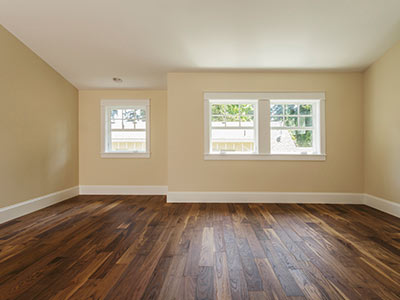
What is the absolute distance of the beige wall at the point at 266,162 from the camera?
447 centimetres

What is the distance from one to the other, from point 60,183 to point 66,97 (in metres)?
1.79

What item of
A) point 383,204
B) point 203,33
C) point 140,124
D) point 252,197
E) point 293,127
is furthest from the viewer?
point 140,124

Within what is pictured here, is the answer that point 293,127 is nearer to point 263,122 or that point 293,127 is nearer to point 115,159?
point 263,122

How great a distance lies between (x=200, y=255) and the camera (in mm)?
2242

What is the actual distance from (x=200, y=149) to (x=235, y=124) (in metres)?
0.89

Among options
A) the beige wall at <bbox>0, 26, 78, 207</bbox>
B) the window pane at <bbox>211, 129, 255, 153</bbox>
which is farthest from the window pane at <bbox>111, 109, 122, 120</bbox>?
the window pane at <bbox>211, 129, 255, 153</bbox>

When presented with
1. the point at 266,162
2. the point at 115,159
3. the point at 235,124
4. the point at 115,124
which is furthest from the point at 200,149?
the point at 115,124

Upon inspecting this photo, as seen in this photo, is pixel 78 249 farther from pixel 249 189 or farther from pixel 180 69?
pixel 180 69

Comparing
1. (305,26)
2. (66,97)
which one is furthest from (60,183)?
(305,26)

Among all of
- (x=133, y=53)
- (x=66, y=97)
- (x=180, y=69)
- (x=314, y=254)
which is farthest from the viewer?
(x=66, y=97)

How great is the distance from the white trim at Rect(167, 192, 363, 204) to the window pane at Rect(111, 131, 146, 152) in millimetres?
1583

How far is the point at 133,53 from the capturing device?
396cm

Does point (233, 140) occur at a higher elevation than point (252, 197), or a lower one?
higher

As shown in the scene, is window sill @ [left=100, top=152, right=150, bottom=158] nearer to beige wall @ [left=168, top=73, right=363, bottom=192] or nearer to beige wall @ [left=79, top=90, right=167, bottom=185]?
beige wall @ [left=79, top=90, right=167, bottom=185]
